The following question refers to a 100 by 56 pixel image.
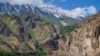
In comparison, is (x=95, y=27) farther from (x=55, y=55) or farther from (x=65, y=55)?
(x=55, y=55)

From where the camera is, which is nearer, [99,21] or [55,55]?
[99,21]

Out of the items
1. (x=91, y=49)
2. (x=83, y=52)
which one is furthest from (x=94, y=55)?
(x=83, y=52)

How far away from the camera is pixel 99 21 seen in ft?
484

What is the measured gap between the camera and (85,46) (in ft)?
515

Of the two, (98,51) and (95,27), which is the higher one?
(95,27)

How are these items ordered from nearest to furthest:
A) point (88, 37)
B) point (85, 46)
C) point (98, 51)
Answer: point (98, 51) → point (88, 37) → point (85, 46)

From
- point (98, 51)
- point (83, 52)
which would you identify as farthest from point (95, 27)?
point (83, 52)

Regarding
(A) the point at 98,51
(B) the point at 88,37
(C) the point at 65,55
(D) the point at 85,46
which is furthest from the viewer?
(C) the point at 65,55

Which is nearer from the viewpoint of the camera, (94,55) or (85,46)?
(94,55)

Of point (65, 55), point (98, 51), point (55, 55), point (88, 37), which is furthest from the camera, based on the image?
point (55, 55)

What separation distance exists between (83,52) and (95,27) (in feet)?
85.0

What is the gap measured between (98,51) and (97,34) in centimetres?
823

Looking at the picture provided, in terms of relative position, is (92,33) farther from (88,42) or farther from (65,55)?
(65,55)

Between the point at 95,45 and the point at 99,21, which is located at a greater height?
the point at 99,21
